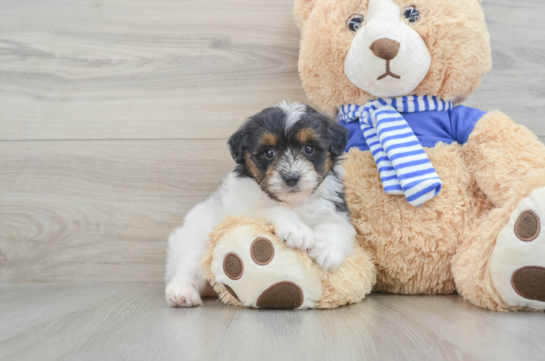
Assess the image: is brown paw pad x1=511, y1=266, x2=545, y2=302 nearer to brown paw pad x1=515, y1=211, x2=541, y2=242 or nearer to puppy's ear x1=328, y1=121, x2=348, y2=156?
brown paw pad x1=515, y1=211, x2=541, y2=242

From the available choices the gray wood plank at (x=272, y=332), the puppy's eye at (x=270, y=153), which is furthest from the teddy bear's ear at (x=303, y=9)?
the gray wood plank at (x=272, y=332)

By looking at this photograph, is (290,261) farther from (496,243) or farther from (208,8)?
(208,8)

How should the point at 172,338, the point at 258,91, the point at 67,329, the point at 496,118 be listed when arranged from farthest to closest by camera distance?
the point at 258,91 < the point at 496,118 < the point at 67,329 < the point at 172,338

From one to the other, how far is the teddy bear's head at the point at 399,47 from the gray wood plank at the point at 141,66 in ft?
1.48

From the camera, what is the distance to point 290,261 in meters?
1.41

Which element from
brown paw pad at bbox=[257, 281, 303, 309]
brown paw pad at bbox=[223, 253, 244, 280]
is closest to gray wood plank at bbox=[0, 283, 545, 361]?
brown paw pad at bbox=[257, 281, 303, 309]

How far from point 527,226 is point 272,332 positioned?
818 millimetres

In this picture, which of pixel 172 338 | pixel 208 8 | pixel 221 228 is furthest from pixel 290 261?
pixel 208 8

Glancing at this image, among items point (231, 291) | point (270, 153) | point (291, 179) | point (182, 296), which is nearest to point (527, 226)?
point (291, 179)

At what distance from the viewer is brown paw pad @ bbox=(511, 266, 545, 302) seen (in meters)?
1.28

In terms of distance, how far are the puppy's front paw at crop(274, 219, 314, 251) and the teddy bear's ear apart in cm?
102

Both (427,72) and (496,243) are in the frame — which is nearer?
(496,243)

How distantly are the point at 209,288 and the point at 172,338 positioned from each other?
0.63 meters

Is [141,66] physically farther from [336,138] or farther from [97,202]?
[336,138]
